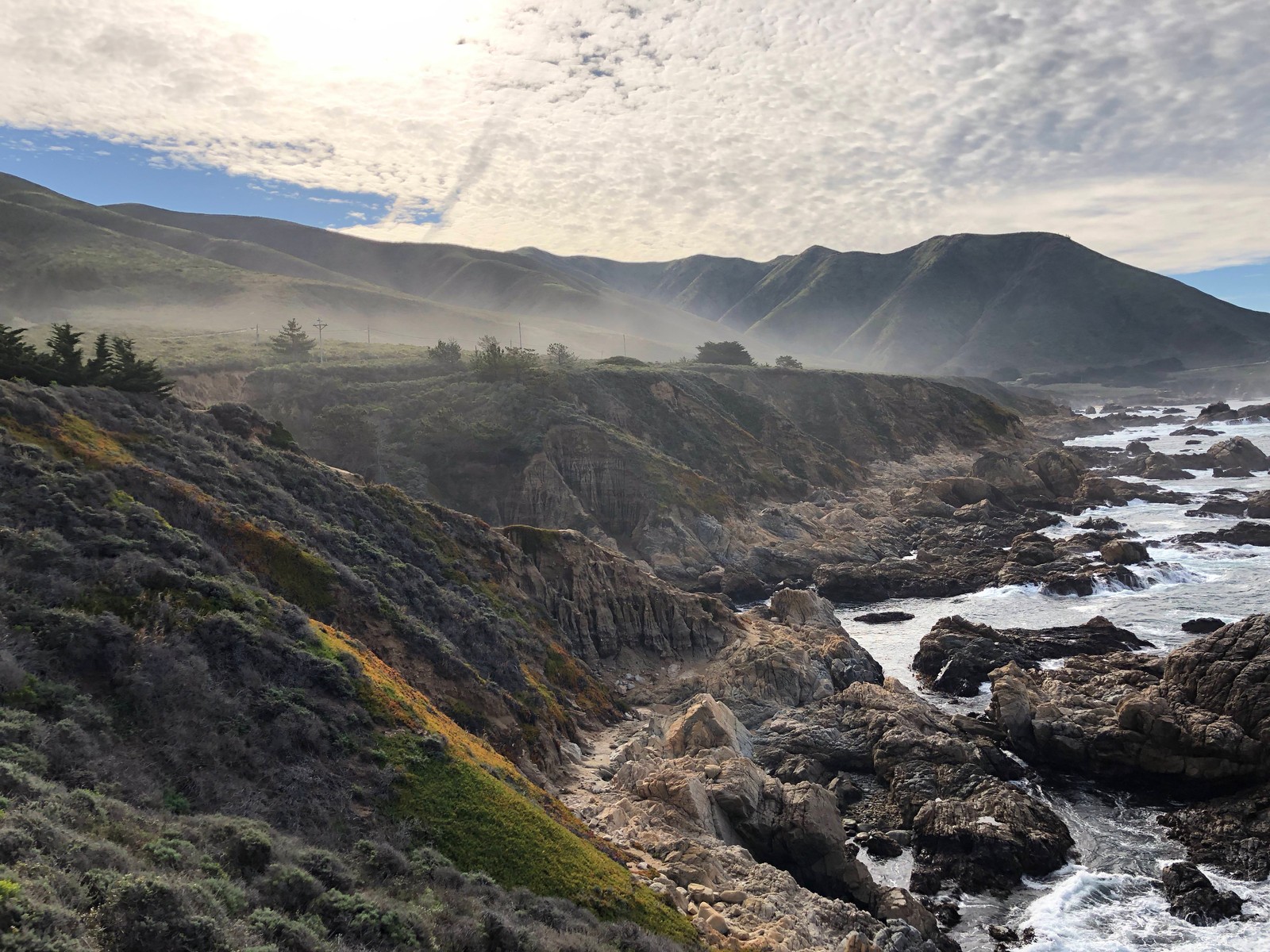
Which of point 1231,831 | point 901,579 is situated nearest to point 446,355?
point 901,579

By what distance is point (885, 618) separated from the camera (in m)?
45.4

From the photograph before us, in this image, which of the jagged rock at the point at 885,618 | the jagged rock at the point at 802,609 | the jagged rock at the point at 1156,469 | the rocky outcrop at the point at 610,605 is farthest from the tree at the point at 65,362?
the jagged rock at the point at 1156,469

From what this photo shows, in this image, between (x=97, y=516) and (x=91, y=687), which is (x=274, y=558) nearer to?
(x=97, y=516)

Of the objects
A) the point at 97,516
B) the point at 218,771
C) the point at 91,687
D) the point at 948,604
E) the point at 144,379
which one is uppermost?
the point at 144,379

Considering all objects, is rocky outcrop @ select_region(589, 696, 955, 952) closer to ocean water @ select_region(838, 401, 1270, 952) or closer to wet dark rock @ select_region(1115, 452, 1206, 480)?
ocean water @ select_region(838, 401, 1270, 952)

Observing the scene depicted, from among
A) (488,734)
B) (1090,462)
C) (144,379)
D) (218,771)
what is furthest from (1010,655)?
(1090,462)

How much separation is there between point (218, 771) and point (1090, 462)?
10127 cm

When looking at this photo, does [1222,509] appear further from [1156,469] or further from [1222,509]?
[1156,469]

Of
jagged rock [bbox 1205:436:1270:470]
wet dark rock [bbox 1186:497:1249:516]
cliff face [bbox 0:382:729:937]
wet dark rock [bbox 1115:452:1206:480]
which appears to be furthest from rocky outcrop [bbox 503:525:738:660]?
jagged rock [bbox 1205:436:1270:470]

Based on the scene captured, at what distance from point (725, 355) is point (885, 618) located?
83.9m

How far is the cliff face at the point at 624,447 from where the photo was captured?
5969 cm

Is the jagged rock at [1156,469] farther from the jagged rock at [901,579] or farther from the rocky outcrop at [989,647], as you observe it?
the rocky outcrop at [989,647]

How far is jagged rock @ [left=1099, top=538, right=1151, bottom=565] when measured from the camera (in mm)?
49219

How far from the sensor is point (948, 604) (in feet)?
156
